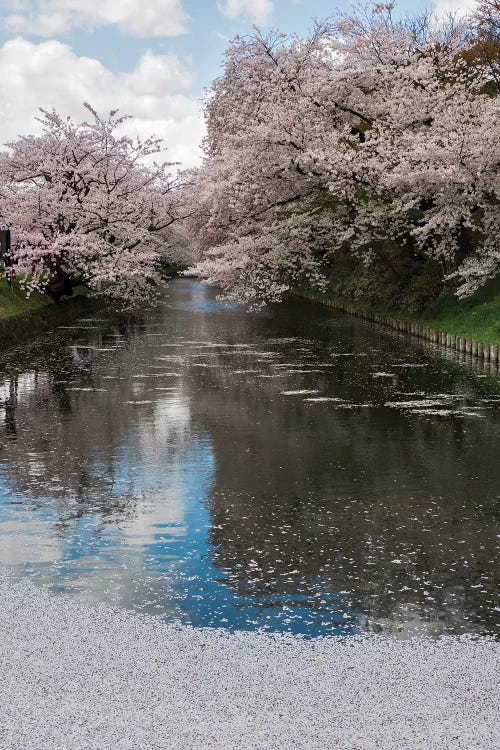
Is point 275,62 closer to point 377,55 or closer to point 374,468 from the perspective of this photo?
point 377,55

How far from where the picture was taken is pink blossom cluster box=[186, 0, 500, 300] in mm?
30078

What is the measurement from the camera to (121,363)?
2439 cm

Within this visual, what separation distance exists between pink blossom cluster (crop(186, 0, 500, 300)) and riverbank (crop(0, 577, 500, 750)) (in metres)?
24.1

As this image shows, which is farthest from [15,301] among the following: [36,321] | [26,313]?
[26,313]

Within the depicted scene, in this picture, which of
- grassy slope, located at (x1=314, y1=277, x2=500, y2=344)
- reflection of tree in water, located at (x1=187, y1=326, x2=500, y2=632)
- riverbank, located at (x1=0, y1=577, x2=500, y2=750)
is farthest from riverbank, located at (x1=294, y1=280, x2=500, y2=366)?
riverbank, located at (x1=0, y1=577, x2=500, y2=750)

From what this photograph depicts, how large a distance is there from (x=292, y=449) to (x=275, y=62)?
90.8 feet

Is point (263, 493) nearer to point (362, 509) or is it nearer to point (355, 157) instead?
point (362, 509)

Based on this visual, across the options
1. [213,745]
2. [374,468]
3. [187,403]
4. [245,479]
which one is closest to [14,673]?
[213,745]

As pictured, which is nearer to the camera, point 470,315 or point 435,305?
point 470,315

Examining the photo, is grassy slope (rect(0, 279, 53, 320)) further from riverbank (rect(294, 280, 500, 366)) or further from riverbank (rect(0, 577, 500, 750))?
riverbank (rect(0, 577, 500, 750))

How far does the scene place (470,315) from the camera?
97.2ft

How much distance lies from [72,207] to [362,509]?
105 feet

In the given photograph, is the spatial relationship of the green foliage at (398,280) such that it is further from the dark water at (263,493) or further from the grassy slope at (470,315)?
the dark water at (263,493)

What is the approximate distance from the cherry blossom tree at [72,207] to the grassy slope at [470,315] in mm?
12751
